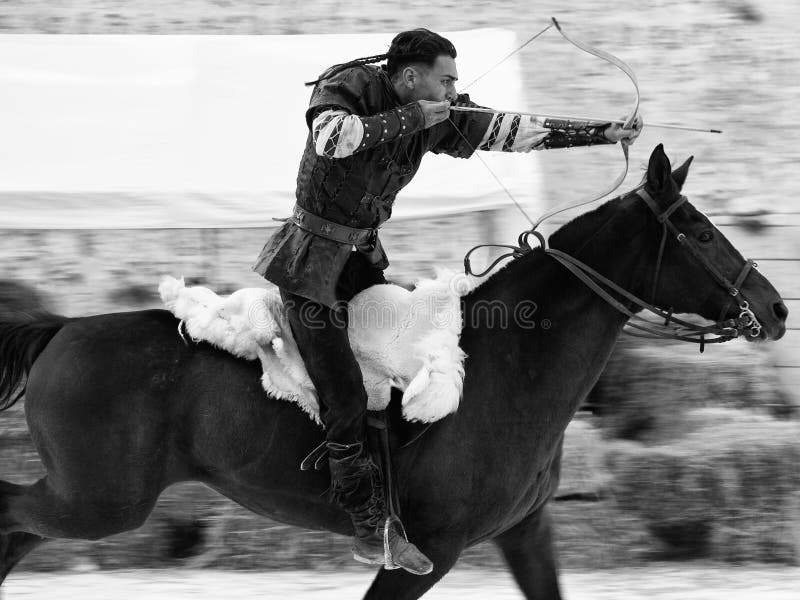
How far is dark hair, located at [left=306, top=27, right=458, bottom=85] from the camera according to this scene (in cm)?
330

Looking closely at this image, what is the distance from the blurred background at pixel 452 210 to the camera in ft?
17.4

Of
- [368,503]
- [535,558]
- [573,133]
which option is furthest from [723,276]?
[368,503]

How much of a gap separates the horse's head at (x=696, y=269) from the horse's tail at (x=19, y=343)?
2121 millimetres

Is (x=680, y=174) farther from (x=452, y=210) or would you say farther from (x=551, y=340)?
(x=452, y=210)

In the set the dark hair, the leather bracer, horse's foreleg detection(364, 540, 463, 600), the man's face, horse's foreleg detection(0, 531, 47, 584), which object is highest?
the dark hair

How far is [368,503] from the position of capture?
3.32 meters

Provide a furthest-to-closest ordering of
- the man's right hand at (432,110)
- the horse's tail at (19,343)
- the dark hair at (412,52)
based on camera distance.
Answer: the horse's tail at (19,343) → the dark hair at (412,52) → the man's right hand at (432,110)

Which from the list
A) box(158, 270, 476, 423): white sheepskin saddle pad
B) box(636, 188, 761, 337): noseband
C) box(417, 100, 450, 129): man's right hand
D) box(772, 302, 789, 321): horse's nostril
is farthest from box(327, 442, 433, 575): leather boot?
box(772, 302, 789, 321): horse's nostril

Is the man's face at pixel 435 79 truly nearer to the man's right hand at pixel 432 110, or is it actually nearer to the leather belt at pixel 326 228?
the man's right hand at pixel 432 110

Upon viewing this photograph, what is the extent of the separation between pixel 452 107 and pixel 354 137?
42cm

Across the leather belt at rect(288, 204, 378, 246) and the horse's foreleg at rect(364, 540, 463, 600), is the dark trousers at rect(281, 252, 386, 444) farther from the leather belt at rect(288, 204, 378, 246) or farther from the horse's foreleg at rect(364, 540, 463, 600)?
the horse's foreleg at rect(364, 540, 463, 600)

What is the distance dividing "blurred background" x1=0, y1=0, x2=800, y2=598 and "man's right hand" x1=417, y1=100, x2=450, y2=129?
8.78 feet

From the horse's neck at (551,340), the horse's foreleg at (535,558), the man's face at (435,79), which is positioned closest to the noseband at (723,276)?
the horse's neck at (551,340)

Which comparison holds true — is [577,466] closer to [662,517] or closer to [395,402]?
[662,517]
